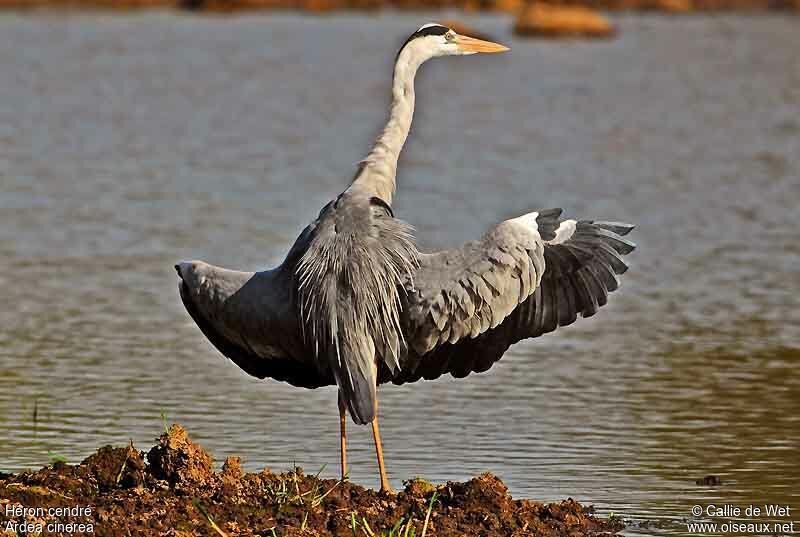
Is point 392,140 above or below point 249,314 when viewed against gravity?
above

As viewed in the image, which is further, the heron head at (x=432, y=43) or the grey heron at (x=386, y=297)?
the heron head at (x=432, y=43)

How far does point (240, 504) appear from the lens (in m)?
7.23

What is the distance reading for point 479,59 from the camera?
3847cm

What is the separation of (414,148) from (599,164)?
2.79m

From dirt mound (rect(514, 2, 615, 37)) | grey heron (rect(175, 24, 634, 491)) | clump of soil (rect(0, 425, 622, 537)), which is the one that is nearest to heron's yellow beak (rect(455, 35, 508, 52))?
grey heron (rect(175, 24, 634, 491))

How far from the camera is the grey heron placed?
782 cm

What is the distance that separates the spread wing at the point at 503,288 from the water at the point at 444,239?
2.80 feet

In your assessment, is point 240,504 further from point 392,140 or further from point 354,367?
point 392,140

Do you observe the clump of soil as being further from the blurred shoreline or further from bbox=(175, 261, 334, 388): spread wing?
the blurred shoreline

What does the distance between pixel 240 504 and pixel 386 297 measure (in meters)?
1.24

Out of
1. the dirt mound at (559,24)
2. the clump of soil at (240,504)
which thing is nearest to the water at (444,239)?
the clump of soil at (240,504)

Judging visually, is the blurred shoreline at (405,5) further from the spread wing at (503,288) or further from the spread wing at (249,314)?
the spread wing at (503,288)

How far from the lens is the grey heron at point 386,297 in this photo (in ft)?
25.7

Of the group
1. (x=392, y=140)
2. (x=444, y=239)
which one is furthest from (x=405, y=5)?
(x=392, y=140)
